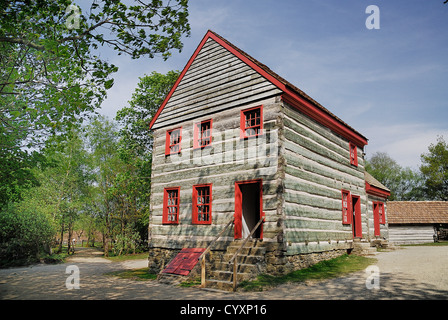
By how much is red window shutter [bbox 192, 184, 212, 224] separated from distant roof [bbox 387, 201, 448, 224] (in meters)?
23.3

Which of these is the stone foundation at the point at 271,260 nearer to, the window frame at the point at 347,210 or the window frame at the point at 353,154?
the window frame at the point at 347,210

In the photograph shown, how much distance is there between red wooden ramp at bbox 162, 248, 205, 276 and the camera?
471 inches

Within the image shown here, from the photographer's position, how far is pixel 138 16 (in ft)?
27.6

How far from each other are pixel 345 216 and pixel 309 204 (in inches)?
168

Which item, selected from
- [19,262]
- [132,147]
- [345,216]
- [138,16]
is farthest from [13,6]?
[132,147]

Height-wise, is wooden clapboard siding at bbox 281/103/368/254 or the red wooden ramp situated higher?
wooden clapboard siding at bbox 281/103/368/254

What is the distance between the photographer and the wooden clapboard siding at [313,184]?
11.7 meters

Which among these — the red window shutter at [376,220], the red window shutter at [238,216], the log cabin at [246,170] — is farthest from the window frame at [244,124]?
the red window shutter at [376,220]

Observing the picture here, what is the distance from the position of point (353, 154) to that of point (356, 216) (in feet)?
11.5

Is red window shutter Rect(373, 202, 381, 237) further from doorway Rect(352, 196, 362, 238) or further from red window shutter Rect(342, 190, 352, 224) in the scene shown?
red window shutter Rect(342, 190, 352, 224)

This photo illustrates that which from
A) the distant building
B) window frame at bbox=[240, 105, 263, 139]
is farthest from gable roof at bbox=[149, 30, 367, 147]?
the distant building

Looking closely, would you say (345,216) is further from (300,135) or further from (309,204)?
(300,135)

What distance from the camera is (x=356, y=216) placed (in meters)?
17.6
